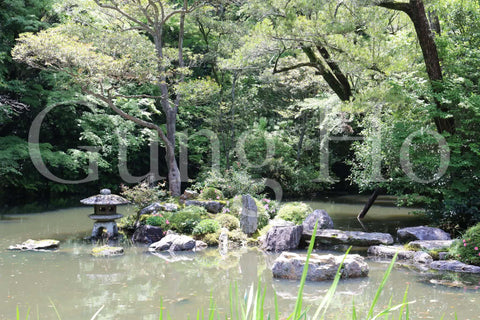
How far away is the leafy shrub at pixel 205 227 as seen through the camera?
9359 millimetres

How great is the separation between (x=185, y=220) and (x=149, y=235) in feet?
2.65

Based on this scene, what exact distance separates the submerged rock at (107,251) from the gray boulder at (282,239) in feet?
8.90

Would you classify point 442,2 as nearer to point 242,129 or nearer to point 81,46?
point 81,46

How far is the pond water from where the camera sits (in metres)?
5.00

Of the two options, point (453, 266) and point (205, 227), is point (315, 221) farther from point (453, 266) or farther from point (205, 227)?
point (453, 266)

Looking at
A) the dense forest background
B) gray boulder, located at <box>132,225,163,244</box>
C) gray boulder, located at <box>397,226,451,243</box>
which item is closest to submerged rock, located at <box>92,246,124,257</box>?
gray boulder, located at <box>132,225,163,244</box>

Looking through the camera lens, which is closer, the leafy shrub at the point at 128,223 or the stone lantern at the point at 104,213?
the stone lantern at the point at 104,213

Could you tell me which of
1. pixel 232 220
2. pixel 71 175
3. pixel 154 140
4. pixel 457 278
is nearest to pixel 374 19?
pixel 232 220

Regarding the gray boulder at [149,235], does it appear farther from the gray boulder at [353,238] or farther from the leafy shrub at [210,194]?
the gray boulder at [353,238]

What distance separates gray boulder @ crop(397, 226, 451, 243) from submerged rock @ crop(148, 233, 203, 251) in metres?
4.08

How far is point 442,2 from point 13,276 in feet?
31.8

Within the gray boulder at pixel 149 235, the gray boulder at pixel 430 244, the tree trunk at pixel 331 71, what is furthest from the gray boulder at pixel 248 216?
the tree trunk at pixel 331 71

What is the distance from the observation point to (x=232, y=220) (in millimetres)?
9836

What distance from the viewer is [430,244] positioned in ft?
25.9
